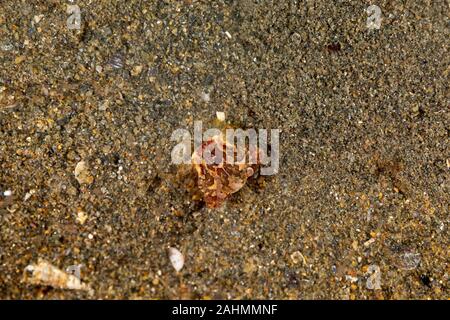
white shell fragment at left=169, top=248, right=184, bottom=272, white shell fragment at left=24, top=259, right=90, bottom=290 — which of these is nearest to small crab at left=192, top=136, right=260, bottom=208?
white shell fragment at left=169, top=248, right=184, bottom=272

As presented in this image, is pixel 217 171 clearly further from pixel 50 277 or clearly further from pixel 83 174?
pixel 50 277

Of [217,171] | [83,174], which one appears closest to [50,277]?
[83,174]

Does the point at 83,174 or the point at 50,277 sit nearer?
the point at 50,277

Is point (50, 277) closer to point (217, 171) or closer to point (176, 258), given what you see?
point (176, 258)

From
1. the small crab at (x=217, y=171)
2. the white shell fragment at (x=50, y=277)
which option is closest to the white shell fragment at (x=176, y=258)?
the small crab at (x=217, y=171)

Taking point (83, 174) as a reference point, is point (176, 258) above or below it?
below

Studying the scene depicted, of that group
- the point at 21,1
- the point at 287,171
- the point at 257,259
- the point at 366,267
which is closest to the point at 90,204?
the point at 257,259

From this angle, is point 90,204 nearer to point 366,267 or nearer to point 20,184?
point 20,184
